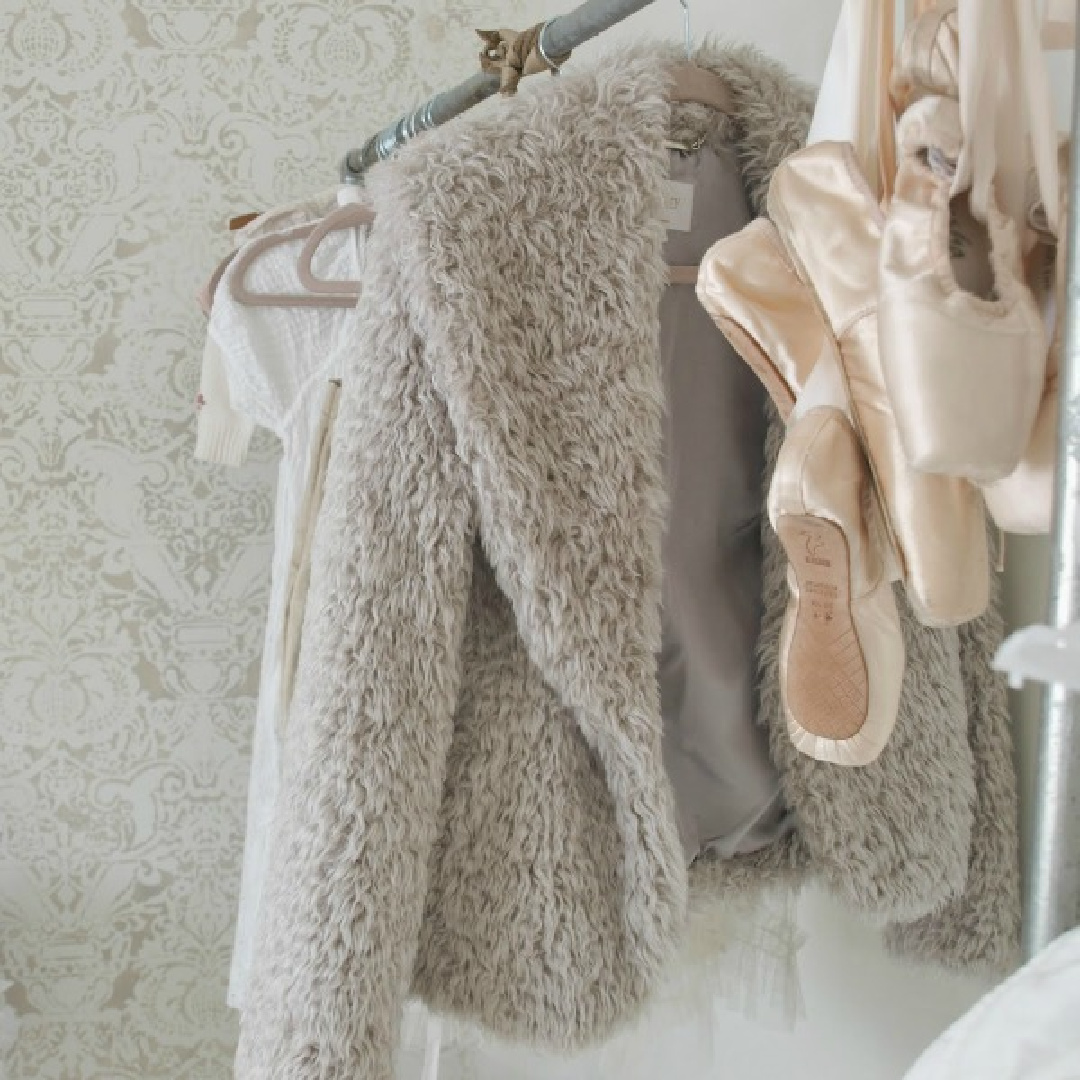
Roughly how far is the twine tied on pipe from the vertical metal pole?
62cm

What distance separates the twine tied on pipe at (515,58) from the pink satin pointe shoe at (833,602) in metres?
0.51

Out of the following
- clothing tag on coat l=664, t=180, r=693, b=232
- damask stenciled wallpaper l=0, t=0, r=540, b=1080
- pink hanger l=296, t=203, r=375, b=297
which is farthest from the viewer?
damask stenciled wallpaper l=0, t=0, r=540, b=1080

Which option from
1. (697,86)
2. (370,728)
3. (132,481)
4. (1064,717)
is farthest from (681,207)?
(132,481)

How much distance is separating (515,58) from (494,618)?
0.48 m

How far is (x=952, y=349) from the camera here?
1.51 feet

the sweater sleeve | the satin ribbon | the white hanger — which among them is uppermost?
the white hanger

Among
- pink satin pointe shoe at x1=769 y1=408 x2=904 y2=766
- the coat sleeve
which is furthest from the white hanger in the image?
pink satin pointe shoe at x1=769 y1=408 x2=904 y2=766

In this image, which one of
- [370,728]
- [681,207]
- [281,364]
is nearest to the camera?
[370,728]

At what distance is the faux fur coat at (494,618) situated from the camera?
81 cm

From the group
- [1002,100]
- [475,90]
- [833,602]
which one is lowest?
[833,602]

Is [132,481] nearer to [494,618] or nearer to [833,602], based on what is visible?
[494,618]

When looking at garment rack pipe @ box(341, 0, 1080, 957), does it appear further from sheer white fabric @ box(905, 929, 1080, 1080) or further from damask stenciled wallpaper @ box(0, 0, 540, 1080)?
damask stenciled wallpaper @ box(0, 0, 540, 1080)

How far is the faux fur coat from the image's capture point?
2.67ft

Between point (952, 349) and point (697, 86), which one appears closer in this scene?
point (952, 349)
